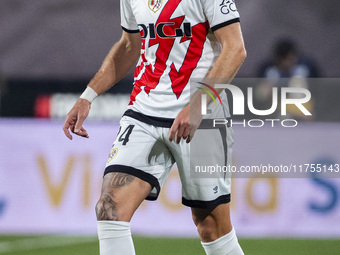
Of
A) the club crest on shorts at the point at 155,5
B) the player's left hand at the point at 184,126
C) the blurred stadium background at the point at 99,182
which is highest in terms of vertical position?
the club crest on shorts at the point at 155,5

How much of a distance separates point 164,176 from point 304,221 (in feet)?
8.25

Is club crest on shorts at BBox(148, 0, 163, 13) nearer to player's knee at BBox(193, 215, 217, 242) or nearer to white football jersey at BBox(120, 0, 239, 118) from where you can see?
white football jersey at BBox(120, 0, 239, 118)

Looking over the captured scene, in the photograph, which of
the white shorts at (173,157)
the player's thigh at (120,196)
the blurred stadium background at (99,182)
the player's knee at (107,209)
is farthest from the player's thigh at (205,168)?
the blurred stadium background at (99,182)

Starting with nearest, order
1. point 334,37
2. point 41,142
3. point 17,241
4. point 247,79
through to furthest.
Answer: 1. point 17,241
2. point 41,142
3. point 247,79
4. point 334,37

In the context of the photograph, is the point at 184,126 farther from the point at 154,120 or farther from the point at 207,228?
the point at 207,228

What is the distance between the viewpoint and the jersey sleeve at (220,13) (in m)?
3.23

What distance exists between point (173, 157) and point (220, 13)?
2.30ft

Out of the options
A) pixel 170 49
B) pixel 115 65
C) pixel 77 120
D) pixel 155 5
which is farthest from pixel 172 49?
pixel 77 120

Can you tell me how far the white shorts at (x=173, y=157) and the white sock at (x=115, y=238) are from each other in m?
0.26

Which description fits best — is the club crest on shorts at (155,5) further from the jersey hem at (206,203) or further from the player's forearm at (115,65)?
the jersey hem at (206,203)

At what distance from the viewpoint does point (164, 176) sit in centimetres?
341

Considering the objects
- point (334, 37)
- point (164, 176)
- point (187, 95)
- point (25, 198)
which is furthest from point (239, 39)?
point (334, 37)

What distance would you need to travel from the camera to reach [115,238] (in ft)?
10.2

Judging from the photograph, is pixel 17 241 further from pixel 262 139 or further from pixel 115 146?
pixel 115 146
